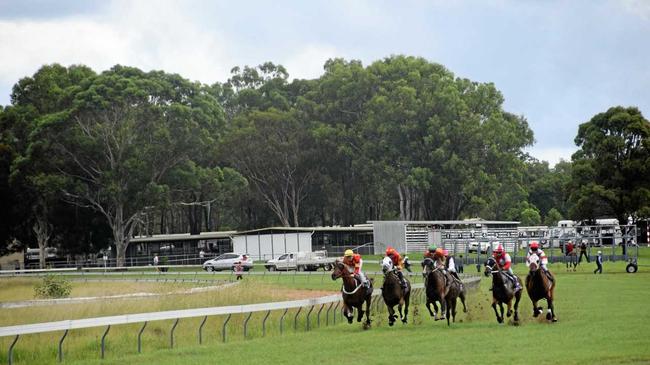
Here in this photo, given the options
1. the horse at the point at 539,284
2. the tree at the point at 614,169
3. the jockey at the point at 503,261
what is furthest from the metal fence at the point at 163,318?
the tree at the point at 614,169

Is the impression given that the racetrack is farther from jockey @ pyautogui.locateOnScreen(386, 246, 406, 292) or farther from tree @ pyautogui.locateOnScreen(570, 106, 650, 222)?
tree @ pyautogui.locateOnScreen(570, 106, 650, 222)

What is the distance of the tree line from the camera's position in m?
Answer: 82.0

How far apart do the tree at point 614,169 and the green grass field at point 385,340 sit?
45027 millimetres

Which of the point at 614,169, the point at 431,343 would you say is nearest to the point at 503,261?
the point at 431,343

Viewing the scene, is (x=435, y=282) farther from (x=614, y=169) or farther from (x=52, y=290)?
(x=614, y=169)

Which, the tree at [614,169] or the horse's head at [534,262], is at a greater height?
the tree at [614,169]

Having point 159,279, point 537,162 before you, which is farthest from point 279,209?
point 537,162

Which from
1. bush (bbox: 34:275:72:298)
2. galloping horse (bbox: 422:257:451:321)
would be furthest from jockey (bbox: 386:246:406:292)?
bush (bbox: 34:275:72:298)

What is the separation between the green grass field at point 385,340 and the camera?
19.4 metres

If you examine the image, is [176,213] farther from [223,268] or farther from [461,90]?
[223,268]

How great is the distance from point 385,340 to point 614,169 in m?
60.5

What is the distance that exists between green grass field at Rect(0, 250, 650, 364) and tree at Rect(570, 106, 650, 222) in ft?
148

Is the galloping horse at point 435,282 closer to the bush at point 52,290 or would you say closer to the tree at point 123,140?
the bush at point 52,290

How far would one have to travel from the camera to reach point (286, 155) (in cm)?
10444
